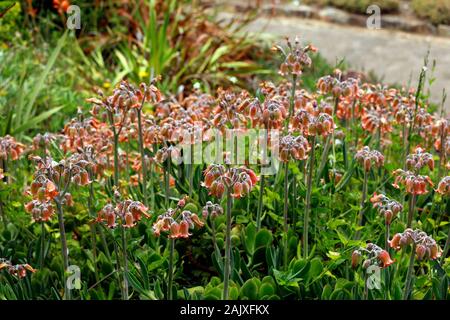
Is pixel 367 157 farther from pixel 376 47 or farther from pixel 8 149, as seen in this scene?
pixel 376 47

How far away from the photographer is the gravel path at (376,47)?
7305 mm

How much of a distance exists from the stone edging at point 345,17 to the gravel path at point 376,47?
0.37ft

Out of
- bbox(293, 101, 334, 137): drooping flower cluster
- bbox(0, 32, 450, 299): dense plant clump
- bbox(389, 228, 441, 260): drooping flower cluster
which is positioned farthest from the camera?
bbox(293, 101, 334, 137): drooping flower cluster

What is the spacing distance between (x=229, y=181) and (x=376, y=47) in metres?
5.96

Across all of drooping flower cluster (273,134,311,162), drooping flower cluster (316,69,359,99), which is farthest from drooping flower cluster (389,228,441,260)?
drooping flower cluster (316,69,359,99)

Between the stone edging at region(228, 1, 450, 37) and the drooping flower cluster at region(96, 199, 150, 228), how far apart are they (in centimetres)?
621

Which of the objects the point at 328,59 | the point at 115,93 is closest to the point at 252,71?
the point at 328,59

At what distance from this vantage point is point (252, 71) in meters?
6.81

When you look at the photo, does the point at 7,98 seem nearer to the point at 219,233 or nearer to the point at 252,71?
the point at 252,71

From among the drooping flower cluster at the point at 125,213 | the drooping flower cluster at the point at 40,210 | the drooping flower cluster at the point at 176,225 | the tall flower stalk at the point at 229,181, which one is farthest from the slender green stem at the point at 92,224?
the tall flower stalk at the point at 229,181

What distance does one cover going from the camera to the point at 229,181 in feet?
7.83

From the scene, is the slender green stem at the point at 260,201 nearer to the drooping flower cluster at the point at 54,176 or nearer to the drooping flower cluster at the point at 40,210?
the drooping flower cluster at the point at 54,176

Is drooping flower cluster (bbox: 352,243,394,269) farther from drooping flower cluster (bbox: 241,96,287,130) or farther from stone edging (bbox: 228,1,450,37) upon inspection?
stone edging (bbox: 228,1,450,37)

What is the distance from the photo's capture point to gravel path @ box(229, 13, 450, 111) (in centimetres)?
730
